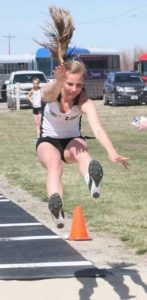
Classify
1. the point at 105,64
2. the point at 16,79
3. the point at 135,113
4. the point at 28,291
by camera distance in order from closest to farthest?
the point at 28,291 → the point at 135,113 → the point at 16,79 → the point at 105,64

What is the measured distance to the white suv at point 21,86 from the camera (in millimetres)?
38562

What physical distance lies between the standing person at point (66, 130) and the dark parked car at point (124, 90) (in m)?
31.5

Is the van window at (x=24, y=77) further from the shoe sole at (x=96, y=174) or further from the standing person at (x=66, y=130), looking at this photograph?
the shoe sole at (x=96, y=174)

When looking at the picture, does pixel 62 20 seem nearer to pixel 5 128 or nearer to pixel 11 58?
pixel 5 128

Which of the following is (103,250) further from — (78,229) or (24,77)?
(24,77)

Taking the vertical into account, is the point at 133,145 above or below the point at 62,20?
below

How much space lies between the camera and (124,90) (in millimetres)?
38438

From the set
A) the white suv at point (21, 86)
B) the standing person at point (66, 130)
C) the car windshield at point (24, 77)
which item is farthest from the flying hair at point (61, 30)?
the car windshield at point (24, 77)

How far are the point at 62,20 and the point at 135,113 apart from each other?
27.6m

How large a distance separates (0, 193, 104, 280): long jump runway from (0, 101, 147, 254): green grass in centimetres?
72

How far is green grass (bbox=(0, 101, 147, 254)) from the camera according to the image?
378 inches

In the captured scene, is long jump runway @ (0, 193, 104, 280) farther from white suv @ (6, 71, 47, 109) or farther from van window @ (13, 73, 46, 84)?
van window @ (13, 73, 46, 84)

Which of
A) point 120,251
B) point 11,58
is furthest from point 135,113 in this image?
point 120,251

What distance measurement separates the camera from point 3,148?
21047 millimetres
